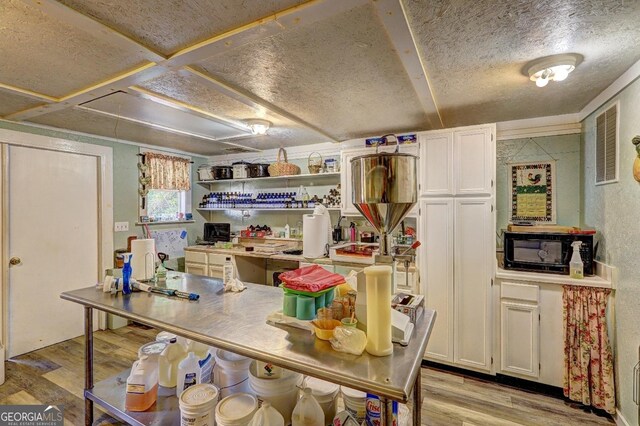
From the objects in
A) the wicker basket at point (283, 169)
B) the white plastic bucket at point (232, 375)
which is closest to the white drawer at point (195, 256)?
the wicker basket at point (283, 169)

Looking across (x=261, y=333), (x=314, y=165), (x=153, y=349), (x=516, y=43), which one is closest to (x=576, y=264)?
(x=516, y=43)

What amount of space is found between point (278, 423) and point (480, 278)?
84.6 inches

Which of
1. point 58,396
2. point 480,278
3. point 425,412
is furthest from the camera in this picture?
point 480,278

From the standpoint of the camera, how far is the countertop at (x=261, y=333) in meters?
0.98

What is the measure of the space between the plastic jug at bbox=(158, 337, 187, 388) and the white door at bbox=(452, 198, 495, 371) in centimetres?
233

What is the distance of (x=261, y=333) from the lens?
1.30 metres

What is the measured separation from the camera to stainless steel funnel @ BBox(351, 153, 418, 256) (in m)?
1.27

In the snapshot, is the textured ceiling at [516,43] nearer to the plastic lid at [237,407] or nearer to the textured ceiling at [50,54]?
the textured ceiling at [50,54]

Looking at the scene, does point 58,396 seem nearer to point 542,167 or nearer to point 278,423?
point 278,423

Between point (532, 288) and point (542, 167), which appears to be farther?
point (542, 167)

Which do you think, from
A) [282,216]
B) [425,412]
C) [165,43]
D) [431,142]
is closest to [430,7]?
[165,43]

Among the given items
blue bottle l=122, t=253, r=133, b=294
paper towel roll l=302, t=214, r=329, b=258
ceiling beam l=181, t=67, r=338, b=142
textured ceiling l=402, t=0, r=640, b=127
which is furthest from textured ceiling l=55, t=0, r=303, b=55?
paper towel roll l=302, t=214, r=329, b=258

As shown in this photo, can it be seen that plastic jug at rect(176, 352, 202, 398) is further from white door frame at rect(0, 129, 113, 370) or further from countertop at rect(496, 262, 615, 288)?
countertop at rect(496, 262, 615, 288)

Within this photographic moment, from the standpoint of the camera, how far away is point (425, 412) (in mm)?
2197
